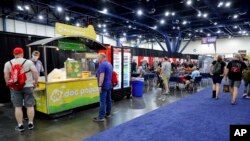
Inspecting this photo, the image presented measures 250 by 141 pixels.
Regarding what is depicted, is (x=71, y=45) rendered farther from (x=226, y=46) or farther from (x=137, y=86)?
(x=226, y=46)

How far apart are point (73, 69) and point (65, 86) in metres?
0.62

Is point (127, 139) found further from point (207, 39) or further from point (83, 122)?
point (207, 39)

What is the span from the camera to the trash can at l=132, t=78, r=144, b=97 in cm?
713

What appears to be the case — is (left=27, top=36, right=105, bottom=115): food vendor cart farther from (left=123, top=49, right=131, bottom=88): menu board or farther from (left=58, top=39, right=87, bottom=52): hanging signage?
(left=123, top=49, right=131, bottom=88): menu board

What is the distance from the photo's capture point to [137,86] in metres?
Result: 7.16

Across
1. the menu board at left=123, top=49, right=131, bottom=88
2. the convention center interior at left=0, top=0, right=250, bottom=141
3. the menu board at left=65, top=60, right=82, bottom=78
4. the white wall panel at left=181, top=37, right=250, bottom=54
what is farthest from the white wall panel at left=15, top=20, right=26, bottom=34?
the white wall panel at left=181, top=37, right=250, bottom=54

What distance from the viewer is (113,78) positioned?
460 cm

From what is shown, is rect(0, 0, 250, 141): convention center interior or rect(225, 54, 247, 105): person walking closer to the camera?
rect(0, 0, 250, 141): convention center interior

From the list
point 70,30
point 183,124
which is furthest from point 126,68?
point 183,124

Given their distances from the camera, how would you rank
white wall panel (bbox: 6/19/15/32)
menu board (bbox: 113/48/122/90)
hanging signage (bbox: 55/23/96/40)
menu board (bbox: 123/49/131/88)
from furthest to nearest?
white wall panel (bbox: 6/19/15/32) < menu board (bbox: 123/49/131/88) < menu board (bbox: 113/48/122/90) < hanging signage (bbox: 55/23/96/40)

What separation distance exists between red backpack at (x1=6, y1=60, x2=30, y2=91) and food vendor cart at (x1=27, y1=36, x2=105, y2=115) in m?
0.73

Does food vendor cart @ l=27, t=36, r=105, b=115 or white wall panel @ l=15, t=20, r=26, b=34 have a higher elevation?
white wall panel @ l=15, t=20, r=26, b=34

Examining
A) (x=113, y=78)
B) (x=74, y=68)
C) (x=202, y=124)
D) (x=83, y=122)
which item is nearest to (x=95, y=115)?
(x=83, y=122)

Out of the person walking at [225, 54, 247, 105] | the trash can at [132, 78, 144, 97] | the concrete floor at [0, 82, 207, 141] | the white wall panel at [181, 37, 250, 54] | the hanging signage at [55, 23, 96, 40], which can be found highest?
the white wall panel at [181, 37, 250, 54]
